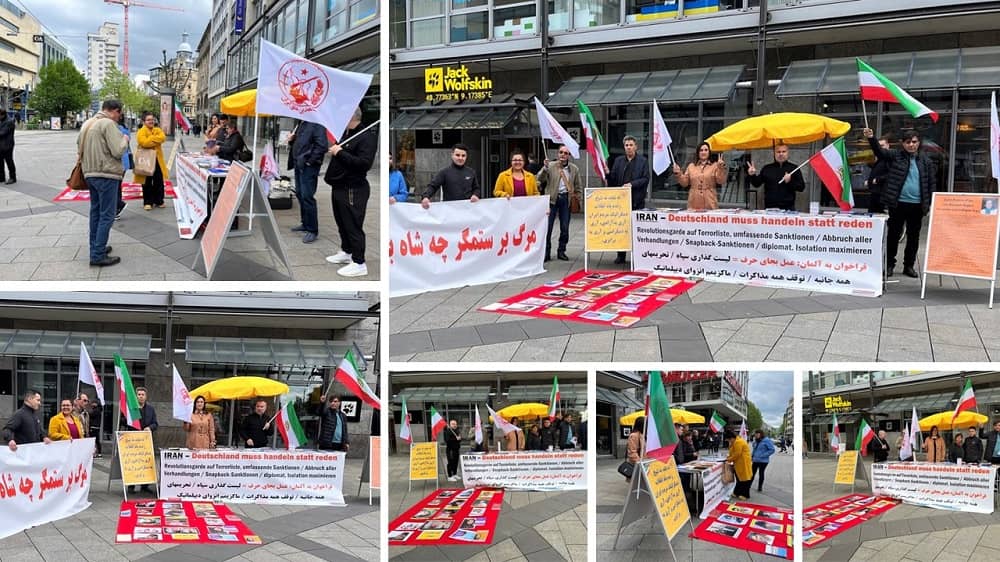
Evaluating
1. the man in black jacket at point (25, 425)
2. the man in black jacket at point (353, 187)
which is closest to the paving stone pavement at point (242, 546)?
the man in black jacket at point (25, 425)

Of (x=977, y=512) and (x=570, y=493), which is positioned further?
(x=570, y=493)

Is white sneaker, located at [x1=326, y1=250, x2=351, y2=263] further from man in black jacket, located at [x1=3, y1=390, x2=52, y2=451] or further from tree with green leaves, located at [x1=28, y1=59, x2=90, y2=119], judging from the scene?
tree with green leaves, located at [x1=28, y1=59, x2=90, y2=119]

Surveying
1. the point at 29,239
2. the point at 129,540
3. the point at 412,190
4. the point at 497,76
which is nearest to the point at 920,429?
the point at 129,540

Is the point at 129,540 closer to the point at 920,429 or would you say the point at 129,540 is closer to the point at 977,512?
the point at 977,512

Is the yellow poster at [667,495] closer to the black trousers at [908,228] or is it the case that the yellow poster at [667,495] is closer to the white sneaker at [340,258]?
the white sneaker at [340,258]

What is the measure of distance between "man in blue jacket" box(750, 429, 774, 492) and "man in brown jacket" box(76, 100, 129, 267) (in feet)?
27.2

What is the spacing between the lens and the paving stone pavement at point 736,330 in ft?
23.1

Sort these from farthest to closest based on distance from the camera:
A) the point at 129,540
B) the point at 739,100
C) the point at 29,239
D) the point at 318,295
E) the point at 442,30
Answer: the point at 442,30, the point at 739,100, the point at 318,295, the point at 29,239, the point at 129,540

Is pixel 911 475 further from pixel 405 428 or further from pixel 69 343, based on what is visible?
pixel 69 343

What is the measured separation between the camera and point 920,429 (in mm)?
10859

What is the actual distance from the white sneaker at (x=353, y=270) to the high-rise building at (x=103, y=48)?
18.5ft

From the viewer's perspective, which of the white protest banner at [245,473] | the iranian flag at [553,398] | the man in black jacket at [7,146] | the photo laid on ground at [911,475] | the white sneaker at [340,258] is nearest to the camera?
the photo laid on ground at [911,475]

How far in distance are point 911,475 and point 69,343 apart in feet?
48.0

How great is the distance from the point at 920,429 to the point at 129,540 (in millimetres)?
9724
